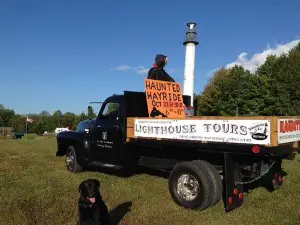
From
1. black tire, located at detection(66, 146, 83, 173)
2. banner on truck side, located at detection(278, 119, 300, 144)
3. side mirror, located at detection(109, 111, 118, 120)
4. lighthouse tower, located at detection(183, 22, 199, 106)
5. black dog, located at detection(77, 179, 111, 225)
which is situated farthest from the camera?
lighthouse tower, located at detection(183, 22, 199, 106)

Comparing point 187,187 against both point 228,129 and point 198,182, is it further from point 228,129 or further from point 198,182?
point 228,129

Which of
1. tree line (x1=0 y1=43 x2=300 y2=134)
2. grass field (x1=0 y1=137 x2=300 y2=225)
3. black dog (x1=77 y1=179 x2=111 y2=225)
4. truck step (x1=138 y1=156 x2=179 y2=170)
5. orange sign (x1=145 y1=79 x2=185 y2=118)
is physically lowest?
grass field (x1=0 y1=137 x2=300 y2=225)

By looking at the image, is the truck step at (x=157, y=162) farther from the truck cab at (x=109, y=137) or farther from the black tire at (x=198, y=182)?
the black tire at (x=198, y=182)

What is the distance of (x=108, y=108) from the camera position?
9.67 meters

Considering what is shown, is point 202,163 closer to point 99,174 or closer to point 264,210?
point 264,210

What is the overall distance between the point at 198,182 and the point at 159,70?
3575 mm

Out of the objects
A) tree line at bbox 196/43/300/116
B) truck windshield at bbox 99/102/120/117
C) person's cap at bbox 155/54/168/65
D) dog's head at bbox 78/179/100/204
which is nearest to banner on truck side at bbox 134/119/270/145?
truck windshield at bbox 99/102/120/117

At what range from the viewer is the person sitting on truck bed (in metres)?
9.36

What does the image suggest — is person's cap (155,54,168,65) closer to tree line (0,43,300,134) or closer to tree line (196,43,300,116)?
tree line (0,43,300,134)

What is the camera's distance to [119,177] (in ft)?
31.8

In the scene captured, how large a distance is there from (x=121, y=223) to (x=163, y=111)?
12.2ft

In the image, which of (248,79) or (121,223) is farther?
(248,79)

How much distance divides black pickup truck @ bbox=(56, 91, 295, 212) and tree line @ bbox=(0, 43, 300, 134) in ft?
133

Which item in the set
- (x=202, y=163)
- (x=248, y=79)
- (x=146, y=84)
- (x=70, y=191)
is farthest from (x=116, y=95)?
(x=248, y=79)
